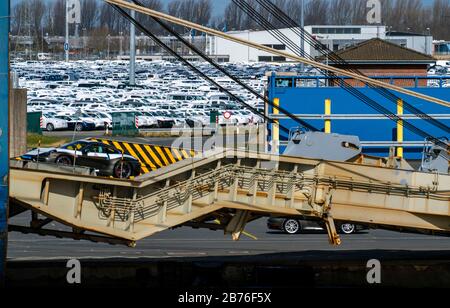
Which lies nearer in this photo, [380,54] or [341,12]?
[380,54]

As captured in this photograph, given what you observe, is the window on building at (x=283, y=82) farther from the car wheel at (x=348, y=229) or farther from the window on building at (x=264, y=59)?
the window on building at (x=264, y=59)

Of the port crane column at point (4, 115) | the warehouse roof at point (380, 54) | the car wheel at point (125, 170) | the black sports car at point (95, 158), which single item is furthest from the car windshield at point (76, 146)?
the warehouse roof at point (380, 54)

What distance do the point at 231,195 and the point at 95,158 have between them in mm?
11006

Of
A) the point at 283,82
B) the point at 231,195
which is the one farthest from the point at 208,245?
the point at 231,195

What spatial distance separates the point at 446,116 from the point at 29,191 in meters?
14.4

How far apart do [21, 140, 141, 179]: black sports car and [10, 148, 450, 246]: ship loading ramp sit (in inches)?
333

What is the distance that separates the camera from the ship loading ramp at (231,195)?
1501cm

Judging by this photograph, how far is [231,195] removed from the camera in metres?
15.6

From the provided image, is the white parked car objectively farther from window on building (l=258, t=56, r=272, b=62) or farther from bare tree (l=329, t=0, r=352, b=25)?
window on building (l=258, t=56, r=272, b=62)

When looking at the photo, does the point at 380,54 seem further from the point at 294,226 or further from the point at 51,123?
the point at 51,123

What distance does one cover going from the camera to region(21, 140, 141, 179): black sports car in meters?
24.6

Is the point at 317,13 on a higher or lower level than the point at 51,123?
higher

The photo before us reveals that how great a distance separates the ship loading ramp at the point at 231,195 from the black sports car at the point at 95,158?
8453 mm
